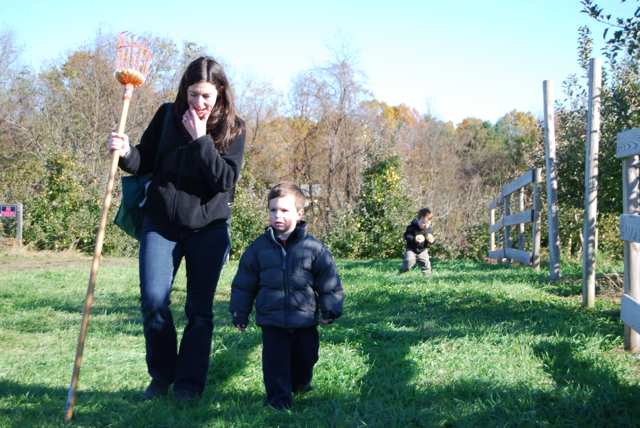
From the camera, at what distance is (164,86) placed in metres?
21.7

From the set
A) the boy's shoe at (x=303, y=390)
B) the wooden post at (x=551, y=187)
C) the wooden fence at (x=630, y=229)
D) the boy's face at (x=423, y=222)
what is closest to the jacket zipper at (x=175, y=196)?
the boy's shoe at (x=303, y=390)

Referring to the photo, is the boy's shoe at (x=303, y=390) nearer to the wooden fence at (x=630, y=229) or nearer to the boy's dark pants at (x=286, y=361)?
the boy's dark pants at (x=286, y=361)

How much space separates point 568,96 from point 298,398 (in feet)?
23.9

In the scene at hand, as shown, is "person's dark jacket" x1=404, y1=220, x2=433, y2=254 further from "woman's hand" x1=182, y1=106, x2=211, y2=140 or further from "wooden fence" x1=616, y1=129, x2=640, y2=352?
"woman's hand" x1=182, y1=106, x2=211, y2=140

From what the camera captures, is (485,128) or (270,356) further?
(485,128)

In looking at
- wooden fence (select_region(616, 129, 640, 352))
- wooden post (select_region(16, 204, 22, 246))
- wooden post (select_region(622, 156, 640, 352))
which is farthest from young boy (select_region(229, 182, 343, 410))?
wooden post (select_region(16, 204, 22, 246))

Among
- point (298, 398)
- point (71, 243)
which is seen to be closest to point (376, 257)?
point (71, 243)

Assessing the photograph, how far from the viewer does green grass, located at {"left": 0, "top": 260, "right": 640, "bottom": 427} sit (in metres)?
2.59

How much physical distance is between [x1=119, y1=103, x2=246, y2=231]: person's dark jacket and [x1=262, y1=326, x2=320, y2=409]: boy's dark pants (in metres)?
0.73

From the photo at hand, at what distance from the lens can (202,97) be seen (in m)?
2.88

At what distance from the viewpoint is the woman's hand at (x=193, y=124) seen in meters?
2.79

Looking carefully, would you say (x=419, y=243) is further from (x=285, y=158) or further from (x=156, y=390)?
(x=285, y=158)

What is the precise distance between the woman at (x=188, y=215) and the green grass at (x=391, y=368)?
24 centimetres

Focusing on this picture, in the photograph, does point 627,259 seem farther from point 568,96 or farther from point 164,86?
point 164,86
